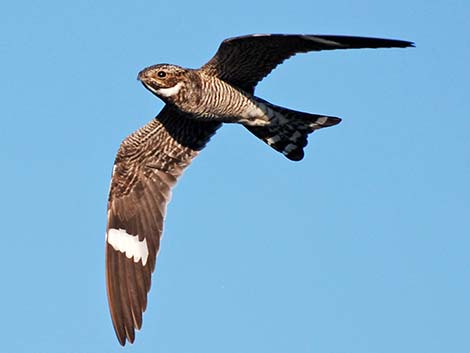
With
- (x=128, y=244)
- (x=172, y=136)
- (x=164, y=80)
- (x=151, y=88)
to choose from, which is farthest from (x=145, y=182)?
(x=164, y=80)

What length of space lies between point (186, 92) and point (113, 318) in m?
2.66

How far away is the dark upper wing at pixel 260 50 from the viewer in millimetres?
9539

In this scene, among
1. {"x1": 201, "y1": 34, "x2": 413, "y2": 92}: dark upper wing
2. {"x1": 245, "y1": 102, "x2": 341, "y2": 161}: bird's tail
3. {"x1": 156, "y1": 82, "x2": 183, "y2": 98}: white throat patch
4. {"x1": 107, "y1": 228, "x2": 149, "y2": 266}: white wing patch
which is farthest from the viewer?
{"x1": 107, "y1": 228, "x2": 149, "y2": 266}: white wing patch

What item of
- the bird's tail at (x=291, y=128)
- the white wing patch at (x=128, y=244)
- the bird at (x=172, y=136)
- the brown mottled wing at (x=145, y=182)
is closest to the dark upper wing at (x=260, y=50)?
the bird at (x=172, y=136)

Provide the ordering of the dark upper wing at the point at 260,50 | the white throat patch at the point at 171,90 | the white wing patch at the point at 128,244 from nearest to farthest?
the dark upper wing at the point at 260,50 → the white throat patch at the point at 171,90 → the white wing patch at the point at 128,244

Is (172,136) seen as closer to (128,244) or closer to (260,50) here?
(128,244)

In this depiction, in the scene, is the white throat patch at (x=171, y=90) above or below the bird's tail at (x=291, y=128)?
below

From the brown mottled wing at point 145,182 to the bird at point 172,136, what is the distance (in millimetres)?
12

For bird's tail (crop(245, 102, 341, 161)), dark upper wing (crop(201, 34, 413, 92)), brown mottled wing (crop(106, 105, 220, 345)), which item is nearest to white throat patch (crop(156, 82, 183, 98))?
dark upper wing (crop(201, 34, 413, 92))

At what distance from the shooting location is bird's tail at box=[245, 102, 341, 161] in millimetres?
11992

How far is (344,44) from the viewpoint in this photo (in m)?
9.52

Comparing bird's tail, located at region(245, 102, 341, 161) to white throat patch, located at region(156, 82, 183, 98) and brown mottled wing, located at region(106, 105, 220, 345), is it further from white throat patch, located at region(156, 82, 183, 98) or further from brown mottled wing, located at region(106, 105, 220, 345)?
white throat patch, located at region(156, 82, 183, 98)

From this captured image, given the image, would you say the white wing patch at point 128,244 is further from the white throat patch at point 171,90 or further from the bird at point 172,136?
the white throat patch at point 171,90

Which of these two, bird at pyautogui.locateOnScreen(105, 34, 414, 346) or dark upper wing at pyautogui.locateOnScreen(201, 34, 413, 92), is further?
bird at pyautogui.locateOnScreen(105, 34, 414, 346)
